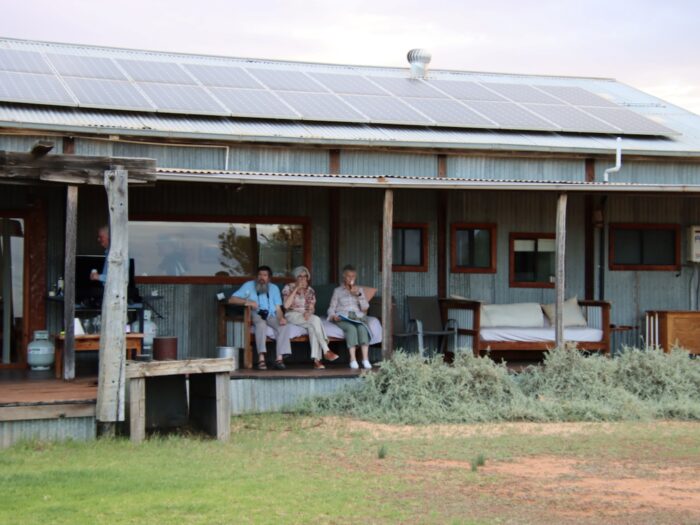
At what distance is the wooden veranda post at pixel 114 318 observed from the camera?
29.4 feet

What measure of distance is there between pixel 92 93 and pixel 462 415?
19.4 ft

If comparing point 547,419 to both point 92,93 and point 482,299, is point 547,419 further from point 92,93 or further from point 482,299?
point 92,93

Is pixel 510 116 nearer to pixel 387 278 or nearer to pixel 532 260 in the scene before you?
pixel 532 260

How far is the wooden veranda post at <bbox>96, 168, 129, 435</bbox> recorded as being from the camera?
895cm

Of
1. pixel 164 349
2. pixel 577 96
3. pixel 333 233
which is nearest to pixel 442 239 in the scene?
pixel 333 233

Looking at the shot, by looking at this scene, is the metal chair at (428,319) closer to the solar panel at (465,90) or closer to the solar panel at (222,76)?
the solar panel at (465,90)

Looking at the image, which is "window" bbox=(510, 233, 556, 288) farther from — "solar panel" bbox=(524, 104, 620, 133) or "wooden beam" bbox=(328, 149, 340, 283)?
"wooden beam" bbox=(328, 149, 340, 283)

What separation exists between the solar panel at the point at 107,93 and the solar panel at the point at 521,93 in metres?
5.70

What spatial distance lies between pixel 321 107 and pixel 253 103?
90cm

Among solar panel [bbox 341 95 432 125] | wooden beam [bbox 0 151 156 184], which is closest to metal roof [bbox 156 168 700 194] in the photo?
wooden beam [bbox 0 151 156 184]

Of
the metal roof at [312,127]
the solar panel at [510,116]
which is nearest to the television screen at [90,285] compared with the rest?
the metal roof at [312,127]

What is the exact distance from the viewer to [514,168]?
44.0ft

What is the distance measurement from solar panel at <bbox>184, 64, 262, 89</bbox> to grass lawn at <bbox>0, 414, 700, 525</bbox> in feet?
18.1

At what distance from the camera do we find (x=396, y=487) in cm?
749
